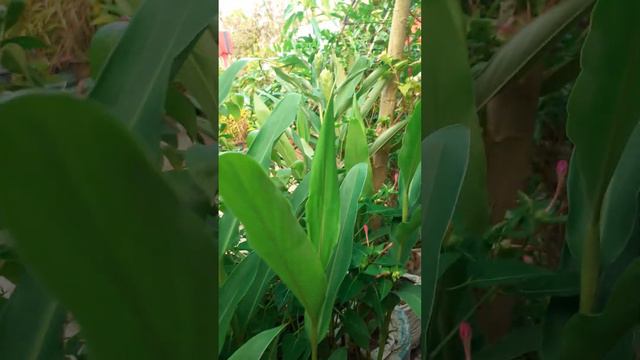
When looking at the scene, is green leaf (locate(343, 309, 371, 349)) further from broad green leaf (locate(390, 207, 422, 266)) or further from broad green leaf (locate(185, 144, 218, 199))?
broad green leaf (locate(185, 144, 218, 199))

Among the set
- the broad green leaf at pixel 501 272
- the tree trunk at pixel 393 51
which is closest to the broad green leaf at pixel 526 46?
the broad green leaf at pixel 501 272

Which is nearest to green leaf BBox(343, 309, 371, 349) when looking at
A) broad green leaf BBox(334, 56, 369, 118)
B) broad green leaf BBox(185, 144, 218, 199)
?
broad green leaf BBox(334, 56, 369, 118)

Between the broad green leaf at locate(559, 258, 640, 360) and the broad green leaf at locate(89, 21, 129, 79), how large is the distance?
0.31 meters

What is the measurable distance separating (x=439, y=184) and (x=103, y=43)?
0.23 metres

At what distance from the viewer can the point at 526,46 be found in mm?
418

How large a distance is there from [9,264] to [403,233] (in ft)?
1.74

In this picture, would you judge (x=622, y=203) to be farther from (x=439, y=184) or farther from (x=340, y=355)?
(x=340, y=355)

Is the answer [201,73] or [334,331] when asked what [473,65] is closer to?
[201,73]

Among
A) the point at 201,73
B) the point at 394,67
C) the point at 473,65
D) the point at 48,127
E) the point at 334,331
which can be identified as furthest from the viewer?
the point at 394,67

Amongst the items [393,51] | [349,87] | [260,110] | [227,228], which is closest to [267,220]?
[227,228]

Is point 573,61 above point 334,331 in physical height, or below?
above

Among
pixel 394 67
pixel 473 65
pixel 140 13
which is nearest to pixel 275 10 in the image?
pixel 394 67

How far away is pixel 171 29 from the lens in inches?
10.7

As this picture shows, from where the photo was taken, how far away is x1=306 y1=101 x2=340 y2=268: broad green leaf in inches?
27.1
